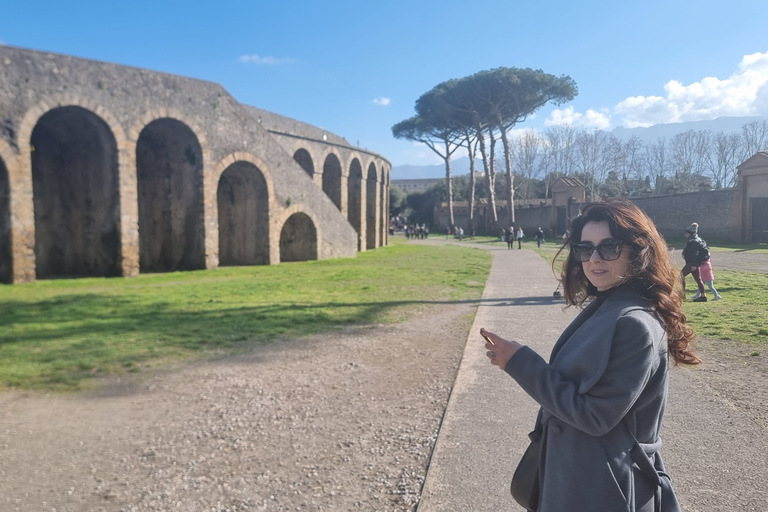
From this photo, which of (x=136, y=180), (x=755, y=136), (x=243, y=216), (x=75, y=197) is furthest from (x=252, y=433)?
(x=755, y=136)

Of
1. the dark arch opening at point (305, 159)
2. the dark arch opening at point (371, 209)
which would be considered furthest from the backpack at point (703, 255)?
the dark arch opening at point (371, 209)

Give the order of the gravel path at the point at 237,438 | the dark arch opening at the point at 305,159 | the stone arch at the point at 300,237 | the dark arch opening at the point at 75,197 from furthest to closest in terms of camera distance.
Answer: the dark arch opening at the point at 305,159
the stone arch at the point at 300,237
the dark arch opening at the point at 75,197
the gravel path at the point at 237,438

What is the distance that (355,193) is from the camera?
1020 inches

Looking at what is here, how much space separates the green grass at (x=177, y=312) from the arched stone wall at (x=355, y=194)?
11216 millimetres

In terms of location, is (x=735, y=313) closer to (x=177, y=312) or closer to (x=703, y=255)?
(x=703, y=255)

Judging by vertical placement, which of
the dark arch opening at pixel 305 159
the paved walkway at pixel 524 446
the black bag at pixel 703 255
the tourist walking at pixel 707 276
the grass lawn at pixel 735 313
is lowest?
the paved walkway at pixel 524 446

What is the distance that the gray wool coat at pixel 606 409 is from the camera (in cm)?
131

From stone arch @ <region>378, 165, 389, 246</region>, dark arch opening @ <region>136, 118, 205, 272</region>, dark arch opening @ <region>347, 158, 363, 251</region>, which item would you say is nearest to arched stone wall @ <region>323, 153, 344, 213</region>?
dark arch opening @ <region>347, 158, 363, 251</region>

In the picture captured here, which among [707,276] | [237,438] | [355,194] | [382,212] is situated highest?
[355,194]

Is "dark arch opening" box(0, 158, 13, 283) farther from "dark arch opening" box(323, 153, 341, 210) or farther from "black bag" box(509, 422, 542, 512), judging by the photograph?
"dark arch opening" box(323, 153, 341, 210)

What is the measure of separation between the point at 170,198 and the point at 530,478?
15.9 meters

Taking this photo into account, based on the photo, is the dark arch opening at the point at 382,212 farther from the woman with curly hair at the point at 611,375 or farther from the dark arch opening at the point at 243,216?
the woman with curly hair at the point at 611,375

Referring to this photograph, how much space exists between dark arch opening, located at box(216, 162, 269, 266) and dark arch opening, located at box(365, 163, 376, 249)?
10701mm

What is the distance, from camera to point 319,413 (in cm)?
388
